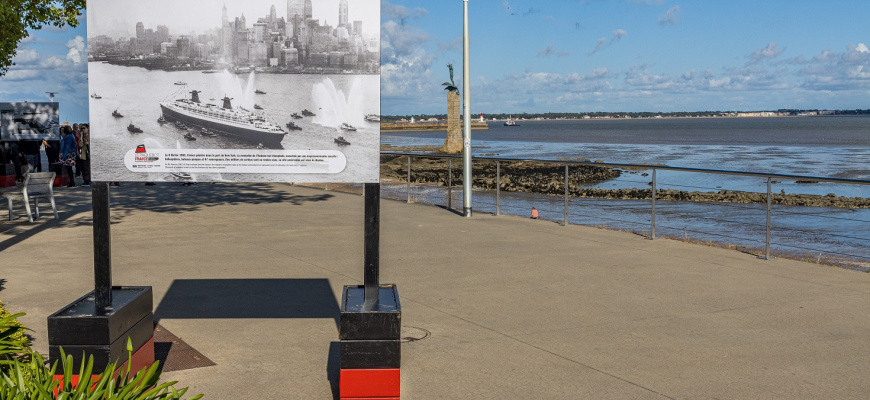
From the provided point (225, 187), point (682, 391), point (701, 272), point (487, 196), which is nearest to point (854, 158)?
point (487, 196)

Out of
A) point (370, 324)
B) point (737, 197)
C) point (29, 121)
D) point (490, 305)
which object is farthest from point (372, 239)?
point (737, 197)

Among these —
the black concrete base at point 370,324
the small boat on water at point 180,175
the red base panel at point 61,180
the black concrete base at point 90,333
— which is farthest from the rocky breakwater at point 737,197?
the black concrete base at point 90,333

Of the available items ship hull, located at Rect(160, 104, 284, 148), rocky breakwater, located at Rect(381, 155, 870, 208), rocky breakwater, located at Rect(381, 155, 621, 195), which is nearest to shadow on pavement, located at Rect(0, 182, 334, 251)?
ship hull, located at Rect(160, 104, 284, 148)

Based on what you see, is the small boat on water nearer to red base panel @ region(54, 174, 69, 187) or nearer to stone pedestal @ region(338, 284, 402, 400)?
stone pedestal @ region(338, 284, 402, 400)

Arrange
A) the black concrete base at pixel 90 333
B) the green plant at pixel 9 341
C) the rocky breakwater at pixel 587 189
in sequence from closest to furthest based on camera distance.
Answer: the green plant at pixel 9 341, the black concrete base at pixel 90 333, the rocky breakwater at pixel 587 189

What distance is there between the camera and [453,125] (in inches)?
2299

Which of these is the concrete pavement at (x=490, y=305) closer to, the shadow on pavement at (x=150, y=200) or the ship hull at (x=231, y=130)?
the shadow on pavement at (x=150, y=200)

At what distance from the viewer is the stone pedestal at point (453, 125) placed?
55.9m

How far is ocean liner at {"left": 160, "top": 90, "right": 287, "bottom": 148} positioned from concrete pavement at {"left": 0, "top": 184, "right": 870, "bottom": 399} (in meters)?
1.54

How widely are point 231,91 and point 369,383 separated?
1799mm

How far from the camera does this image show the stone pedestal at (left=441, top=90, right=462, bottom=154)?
55938 millimetres

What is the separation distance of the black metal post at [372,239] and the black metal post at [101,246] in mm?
1485

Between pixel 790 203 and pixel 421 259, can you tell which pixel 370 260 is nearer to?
pixel 421 259

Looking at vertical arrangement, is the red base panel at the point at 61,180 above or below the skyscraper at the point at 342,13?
below
